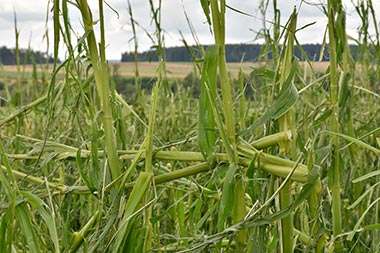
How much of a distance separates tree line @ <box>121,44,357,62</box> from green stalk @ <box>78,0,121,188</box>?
0.71ft

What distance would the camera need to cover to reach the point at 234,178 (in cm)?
59

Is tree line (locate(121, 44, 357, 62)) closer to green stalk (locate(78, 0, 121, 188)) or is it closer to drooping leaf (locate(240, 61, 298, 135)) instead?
drooping leaf (locate(240, 61, 298, 135))

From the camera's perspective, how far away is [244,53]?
2.99 feet

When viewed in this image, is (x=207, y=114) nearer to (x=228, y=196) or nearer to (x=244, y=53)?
(x=228, y=196)

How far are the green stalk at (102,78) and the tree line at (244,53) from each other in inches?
8.6

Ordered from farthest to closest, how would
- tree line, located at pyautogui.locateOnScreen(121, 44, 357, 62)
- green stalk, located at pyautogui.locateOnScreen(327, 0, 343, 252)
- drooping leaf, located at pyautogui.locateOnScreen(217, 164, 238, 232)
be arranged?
tree line, located at pyautogui.locateOnScreen(121, 44, 357, 62) → green stalk, located at pyautogui.locateOnScreen(327, 0, 343, 252) → drooping leaf, located at pyautogui.locateOnScreen(217, 164, 238, 232)

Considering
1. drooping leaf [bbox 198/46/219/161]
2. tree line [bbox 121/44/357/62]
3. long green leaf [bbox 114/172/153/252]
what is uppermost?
tree line [bbox 121/44/357/62]

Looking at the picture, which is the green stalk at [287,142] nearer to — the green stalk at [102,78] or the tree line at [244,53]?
the tree line at [244,53]

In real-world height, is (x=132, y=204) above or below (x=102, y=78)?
below

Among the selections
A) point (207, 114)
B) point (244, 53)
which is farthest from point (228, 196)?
point (244, 53)

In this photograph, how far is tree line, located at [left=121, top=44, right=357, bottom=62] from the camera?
2.67 feet

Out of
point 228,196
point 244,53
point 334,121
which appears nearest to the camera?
point 228,196

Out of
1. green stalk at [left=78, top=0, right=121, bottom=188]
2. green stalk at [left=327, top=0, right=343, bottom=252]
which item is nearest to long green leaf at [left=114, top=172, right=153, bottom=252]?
green stalk at [left=78, top=0, right=121, bottom=188]

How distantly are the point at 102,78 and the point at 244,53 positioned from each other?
1.09ft
